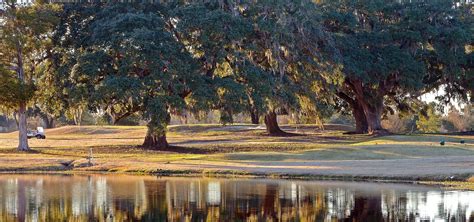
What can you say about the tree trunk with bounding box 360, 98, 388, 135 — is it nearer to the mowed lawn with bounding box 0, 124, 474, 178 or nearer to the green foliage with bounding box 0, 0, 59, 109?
the mowed lawn with bounding box 0, 124, 474, 178

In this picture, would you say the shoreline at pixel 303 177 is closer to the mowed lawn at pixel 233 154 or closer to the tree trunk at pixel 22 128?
the mowed lawn at pixel 233 154

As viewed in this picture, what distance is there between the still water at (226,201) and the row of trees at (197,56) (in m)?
14.5

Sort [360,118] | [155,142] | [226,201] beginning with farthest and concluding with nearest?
[360,118]
[155,142]
[226,201]

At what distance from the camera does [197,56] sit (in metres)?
48.9

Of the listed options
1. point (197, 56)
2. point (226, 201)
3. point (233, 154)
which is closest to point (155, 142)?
point (197, 56)

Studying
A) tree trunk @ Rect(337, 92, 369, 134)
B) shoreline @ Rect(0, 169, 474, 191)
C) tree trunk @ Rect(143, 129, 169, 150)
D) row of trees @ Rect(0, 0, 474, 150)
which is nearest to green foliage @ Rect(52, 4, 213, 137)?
row of trees @ Rect(0, 0, 474, 150)

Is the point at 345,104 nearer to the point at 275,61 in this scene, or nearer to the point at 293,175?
the point at 275,61

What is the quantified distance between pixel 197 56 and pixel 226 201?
2484 cm

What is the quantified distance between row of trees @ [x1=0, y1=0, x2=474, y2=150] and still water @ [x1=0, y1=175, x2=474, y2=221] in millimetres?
14465

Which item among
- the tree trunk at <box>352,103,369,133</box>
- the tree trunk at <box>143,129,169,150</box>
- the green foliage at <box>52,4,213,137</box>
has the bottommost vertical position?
the tree trunk at <box>143,129,169,150</box>

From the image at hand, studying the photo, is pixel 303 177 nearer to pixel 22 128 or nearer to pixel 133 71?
pixel 133 71

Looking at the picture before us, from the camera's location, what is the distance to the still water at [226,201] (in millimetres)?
21703

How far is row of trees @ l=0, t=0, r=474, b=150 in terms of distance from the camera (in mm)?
46094

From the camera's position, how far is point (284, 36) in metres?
50.0
